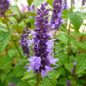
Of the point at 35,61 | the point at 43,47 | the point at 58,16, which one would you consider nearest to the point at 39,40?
the point at 43,47

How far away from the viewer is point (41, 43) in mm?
766

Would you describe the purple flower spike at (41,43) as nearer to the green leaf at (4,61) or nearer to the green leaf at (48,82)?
the green leaf at (48,82)

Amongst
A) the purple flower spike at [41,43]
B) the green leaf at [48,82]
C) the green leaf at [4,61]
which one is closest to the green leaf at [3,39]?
the purple flower spike at [41,43]

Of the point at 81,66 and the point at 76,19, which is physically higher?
the point at 76,19

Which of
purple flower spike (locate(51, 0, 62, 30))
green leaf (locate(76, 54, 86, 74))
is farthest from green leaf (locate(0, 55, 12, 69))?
green leaf (locate(76, 54, 86, 74))

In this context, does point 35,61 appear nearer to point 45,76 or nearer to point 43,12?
point 45,76

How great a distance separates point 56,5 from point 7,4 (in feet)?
1.39

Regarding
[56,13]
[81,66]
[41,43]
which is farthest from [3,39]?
[81,66]

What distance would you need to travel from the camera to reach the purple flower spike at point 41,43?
0.73 metres

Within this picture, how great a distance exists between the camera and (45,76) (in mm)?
900

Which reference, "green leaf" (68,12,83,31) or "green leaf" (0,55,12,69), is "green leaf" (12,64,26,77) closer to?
"green leaf" (0,55,12,69)

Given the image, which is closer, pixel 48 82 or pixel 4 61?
pixel 48 82

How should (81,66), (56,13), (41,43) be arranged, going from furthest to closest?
(56,13), (81,66), (41,43)

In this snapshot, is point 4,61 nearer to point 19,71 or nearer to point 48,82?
point 19,71
